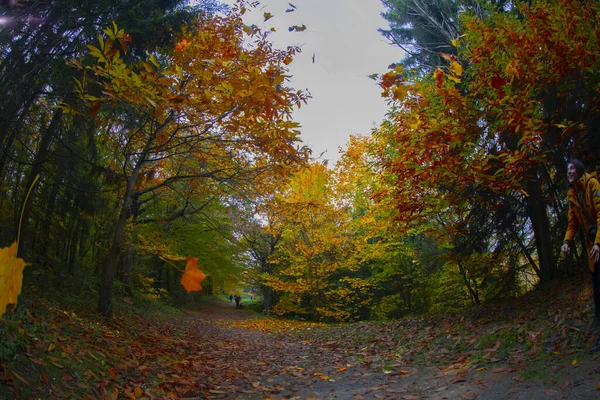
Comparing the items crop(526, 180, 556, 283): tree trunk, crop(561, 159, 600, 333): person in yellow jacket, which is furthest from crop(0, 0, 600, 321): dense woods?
crop(561, 159, 600, 333): person in yellow jacket

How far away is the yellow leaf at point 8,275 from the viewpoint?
118 cm

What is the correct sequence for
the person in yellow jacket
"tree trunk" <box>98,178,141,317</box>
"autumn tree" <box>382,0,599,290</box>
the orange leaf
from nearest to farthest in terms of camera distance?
1. the orange leaf
2. the person in yellow jacket
3. "autumn tree" <box>382,0,599,290</box>
4. "tree trunk" <box>98,178,141,317</box>

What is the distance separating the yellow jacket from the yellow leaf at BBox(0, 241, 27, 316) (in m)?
4.27

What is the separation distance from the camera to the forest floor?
2998 mm

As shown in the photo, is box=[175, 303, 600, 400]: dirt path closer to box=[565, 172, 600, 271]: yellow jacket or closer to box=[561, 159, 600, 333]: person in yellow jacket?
box=[561, 159, 600, 333]: person in yellow jacket

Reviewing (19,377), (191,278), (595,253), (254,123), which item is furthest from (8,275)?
(595,253)

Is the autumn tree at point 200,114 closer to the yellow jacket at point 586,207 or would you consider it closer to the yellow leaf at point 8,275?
the yellow leaf at point 8,275

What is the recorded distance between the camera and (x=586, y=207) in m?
3.51

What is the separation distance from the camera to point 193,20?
5602 mm

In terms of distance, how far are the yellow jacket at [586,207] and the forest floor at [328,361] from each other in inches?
44.5

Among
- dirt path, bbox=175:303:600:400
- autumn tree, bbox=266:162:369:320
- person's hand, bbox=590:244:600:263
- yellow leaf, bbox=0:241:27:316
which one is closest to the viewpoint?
yellow leaf, bbox=0:241:27:316

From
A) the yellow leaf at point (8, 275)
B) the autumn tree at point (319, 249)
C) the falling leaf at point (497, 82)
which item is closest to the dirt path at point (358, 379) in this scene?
the yellow leaf at point (8, 275)

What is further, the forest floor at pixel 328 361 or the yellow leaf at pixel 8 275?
the forest floor at pixel 328 361

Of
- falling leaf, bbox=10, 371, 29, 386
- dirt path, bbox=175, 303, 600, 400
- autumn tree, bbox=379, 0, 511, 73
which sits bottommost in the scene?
dirt path, bbox=175, 303, 600, 400
